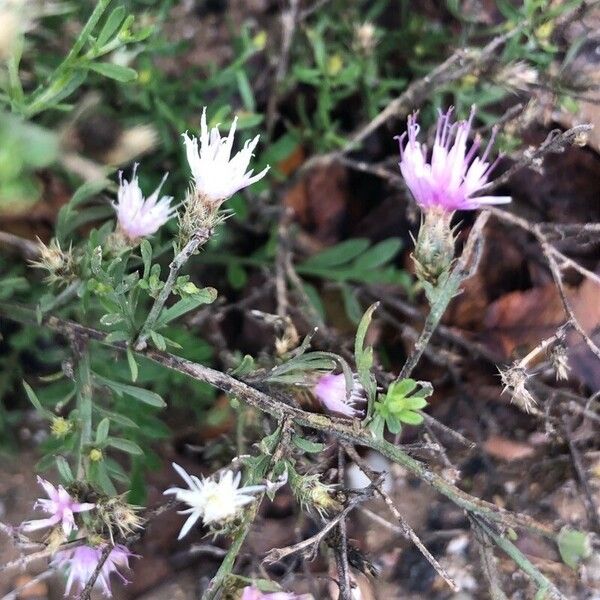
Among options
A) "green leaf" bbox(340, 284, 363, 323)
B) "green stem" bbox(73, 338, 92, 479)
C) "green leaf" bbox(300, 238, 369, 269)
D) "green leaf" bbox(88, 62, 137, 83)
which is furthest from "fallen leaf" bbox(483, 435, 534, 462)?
"green leaf" bbox(88, 62, 137, 83)

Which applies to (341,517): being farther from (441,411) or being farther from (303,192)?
(303,192)

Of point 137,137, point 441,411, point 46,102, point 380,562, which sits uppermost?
point 46,102

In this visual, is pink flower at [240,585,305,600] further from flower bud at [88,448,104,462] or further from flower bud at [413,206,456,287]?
flower bud at [413,206,456,287]

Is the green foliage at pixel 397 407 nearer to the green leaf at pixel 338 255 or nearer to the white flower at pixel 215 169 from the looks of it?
the white flower at pixel 215 169

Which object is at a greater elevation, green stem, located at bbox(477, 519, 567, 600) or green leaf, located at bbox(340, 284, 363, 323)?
green stem, located at bbox(477, 519, 567, 600)

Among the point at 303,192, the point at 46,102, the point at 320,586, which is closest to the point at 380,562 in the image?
the point at 320,586

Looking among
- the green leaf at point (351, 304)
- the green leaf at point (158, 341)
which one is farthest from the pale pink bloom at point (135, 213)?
the green leaf at point (351, 304)
